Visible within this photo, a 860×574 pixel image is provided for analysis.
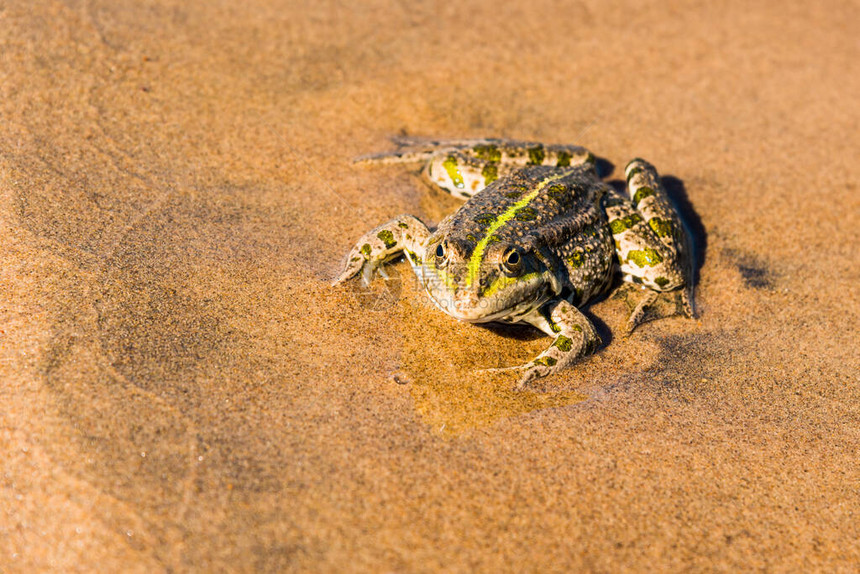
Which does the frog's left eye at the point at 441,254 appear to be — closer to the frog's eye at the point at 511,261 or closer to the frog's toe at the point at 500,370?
the frog's eye at the point at 511,261

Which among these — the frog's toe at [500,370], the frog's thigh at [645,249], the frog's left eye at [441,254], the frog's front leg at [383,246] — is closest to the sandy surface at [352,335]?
the frog's toe at [500,370]

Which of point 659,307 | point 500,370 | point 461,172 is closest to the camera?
point 500,370

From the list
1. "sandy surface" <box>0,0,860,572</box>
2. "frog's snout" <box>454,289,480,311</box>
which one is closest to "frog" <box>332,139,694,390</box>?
"frog's snout" <box>454,289,480,311</box>

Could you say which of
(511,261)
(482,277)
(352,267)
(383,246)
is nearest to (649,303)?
(511,261)

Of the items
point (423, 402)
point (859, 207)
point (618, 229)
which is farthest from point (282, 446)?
point (859, 207)

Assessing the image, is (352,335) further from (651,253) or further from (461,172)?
(651,253)

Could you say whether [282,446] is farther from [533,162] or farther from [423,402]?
[533,162]
